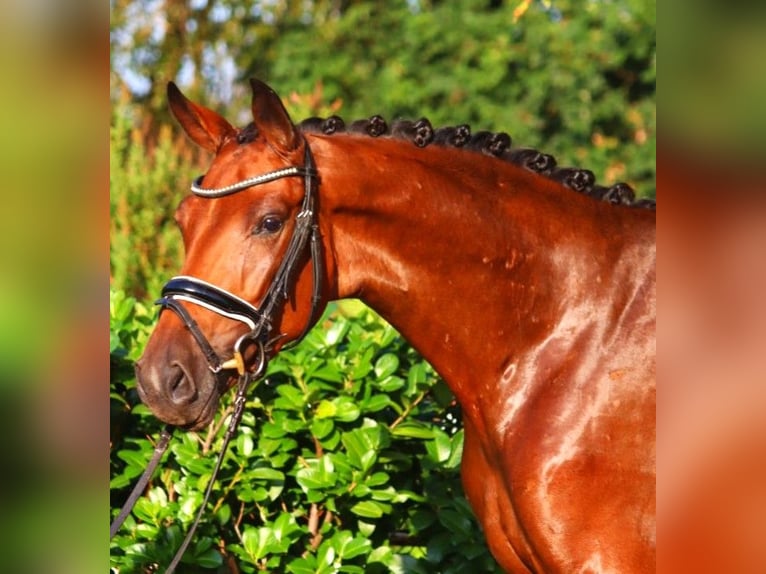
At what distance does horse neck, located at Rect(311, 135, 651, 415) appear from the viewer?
108 inches

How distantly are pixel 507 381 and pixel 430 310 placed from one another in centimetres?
29

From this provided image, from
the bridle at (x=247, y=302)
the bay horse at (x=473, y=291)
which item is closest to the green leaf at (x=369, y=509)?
the bay horse at (x=473, y=291)

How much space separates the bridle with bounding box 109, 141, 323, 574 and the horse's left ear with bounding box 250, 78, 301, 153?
0.06 metres

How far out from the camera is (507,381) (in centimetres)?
274

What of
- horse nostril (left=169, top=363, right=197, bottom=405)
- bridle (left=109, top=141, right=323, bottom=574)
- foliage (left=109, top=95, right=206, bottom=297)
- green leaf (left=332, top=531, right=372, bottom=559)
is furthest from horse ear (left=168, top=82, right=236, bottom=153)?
foliage (left=109, top=95, right=206, bottom=297)

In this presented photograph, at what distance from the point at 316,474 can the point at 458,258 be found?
137 centimetres

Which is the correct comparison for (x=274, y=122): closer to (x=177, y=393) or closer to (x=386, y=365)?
(x=177, y=393)

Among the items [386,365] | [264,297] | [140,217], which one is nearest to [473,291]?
[264,297]

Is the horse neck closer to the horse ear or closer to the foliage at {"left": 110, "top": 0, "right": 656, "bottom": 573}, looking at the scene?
the horse ear

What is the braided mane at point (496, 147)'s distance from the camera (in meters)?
2.93

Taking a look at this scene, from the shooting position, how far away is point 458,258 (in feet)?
9.11
